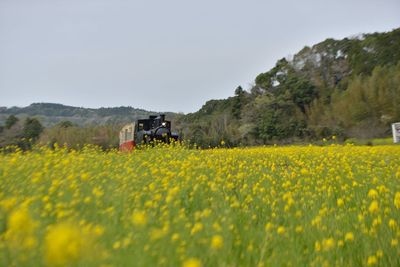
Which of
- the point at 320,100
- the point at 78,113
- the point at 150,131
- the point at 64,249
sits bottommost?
the point at 64,249

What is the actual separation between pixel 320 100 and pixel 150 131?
925 inches

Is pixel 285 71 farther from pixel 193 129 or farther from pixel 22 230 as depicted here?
pixel 22 230

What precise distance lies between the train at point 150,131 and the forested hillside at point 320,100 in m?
7.29

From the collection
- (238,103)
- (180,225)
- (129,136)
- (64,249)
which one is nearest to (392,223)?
(180,225)

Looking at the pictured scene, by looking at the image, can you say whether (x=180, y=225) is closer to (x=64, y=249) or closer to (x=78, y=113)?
(x=64, y=249)

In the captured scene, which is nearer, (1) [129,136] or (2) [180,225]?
(2) [180,225]

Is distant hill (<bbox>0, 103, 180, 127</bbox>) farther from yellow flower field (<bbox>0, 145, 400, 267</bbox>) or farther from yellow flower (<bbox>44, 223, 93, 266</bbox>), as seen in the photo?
yellow flower (<bbox>44, 223, 93, 266</bbox>)

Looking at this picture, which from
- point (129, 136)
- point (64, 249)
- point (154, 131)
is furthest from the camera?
point (129, 136)

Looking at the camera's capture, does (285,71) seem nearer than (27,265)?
No

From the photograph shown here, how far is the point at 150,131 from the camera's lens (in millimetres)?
12930

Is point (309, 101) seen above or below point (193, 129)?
above

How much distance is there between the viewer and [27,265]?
1123mm

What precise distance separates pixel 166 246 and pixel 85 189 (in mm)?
1397

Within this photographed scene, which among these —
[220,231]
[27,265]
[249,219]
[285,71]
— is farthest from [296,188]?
[285,71]
